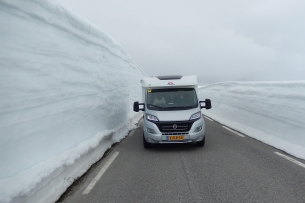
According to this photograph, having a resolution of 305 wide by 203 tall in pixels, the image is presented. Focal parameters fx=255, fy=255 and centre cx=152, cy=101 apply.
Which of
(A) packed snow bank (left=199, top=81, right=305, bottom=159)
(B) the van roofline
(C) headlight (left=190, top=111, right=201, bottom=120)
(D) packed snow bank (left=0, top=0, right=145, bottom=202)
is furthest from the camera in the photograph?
(B) the van roofline

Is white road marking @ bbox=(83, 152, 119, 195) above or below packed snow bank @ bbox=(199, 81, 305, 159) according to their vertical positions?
below

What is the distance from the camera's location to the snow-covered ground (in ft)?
12.6

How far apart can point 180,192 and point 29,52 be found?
3.58 metres

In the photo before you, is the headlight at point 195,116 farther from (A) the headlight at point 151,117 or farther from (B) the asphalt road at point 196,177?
(A) the headlight at point 151,117

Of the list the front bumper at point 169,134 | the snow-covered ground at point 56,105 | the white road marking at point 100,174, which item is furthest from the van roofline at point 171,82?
the white road marking at point 100,174

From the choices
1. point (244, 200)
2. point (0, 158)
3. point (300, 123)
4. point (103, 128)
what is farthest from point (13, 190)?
point (300, 123)

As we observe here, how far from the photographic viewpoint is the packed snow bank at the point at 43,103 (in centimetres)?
379

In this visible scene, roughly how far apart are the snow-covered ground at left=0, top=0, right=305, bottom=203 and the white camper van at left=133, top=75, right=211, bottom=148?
1.60m

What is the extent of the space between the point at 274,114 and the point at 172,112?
12.4 ft

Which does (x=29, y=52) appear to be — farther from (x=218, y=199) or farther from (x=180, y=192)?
(x=218, y=199)

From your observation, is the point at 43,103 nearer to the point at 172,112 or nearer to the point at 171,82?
the point at 172,112

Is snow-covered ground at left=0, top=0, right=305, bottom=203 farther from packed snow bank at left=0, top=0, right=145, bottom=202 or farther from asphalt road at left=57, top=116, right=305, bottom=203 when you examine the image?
asphalt road at left=57, top=116, right=305, bottom=203

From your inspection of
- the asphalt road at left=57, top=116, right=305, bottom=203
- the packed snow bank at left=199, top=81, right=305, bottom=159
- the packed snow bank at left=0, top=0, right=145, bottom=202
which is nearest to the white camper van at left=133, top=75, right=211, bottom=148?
the asphalt road at left=57, top=116, right=305, bottom=203

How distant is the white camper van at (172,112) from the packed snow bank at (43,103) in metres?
1.59
